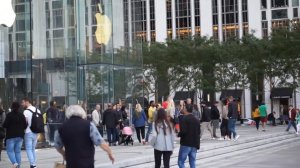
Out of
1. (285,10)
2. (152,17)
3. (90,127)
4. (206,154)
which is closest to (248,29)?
(285,10)

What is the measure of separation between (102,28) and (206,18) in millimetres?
50395

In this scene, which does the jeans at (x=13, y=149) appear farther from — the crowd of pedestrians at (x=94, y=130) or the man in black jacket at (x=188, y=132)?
the man in black jacket at (x=188, y=132)

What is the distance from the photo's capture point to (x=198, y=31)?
76562 mm

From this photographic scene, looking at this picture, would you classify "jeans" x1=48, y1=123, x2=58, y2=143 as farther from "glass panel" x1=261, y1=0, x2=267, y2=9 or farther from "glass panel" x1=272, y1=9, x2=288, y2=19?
"glass panel" x1=261, y1=0, x2=267, y2=9

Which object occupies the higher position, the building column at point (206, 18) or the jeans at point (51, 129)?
the building column at point (206, 18)

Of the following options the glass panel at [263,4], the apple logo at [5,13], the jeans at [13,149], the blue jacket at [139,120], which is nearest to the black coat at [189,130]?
the jeans at [13,149]

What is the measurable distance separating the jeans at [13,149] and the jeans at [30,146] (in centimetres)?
23

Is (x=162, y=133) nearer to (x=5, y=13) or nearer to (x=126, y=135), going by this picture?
(x=5, y=13)

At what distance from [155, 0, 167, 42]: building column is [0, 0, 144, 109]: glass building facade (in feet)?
163

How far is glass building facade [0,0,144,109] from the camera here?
24.2 meters

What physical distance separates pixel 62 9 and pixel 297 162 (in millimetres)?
14083

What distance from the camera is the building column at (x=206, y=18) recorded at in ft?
249

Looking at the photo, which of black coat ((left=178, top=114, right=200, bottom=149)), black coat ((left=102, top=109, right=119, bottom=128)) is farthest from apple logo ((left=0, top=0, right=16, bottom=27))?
black coat ((left=102, top=109, right=119, bottom=128))

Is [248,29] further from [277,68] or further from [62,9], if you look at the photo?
[62,9]
